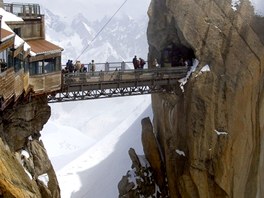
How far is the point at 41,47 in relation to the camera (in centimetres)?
3362

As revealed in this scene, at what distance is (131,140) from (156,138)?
14.9 m

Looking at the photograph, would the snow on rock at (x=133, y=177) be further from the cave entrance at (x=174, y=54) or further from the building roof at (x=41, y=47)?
the building roof at (x=41, y=47)

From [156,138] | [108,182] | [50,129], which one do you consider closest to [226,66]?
[156,138]

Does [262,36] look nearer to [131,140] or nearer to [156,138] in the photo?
[156,138]

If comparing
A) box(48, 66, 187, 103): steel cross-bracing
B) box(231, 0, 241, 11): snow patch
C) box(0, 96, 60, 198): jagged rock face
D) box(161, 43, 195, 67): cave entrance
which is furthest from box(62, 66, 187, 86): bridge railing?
box(231, 0, 241, 11): snow patch

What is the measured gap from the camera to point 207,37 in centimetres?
3934

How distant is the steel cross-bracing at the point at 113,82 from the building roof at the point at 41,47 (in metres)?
2.43

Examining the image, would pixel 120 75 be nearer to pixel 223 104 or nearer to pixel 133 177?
pixel 223 104

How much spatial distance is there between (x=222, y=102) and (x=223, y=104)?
18cm

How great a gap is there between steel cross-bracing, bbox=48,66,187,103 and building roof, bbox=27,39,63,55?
243 centimetres

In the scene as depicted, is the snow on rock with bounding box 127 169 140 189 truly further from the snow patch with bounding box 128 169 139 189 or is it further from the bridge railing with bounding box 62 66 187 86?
the bridge railing with bounding box 62 66 187 86

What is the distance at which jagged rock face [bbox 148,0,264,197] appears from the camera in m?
37.5

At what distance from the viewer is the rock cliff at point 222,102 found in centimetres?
3747

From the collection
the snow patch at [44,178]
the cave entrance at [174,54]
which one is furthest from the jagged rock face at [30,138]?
the cave entrance at [174,54]
